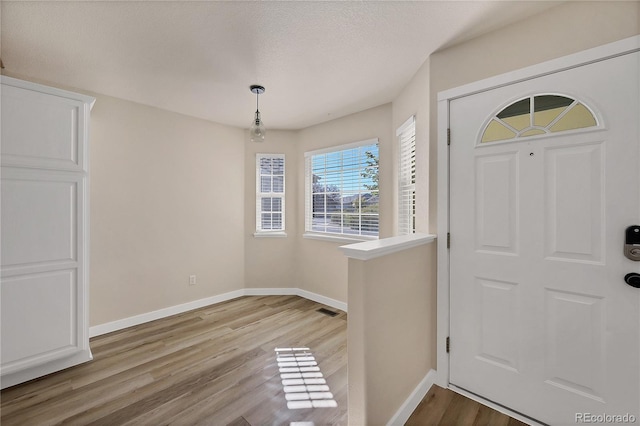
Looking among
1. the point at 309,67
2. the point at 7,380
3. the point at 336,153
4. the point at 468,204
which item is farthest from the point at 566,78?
the point at 7,380

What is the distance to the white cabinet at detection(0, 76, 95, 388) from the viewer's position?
1973 mm

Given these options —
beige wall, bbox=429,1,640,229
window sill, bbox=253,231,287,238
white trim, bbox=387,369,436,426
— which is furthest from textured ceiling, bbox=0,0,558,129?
white trim, bbox=387,369,436,426

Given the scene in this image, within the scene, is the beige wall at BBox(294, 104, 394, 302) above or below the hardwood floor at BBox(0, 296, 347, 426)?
above

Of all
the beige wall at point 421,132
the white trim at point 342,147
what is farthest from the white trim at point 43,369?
the white trim at point 342,147

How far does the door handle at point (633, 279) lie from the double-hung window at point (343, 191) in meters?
2.14

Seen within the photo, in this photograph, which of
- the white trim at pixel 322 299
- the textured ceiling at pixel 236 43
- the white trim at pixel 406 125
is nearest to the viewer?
the textured ceiling at pixel 236 43

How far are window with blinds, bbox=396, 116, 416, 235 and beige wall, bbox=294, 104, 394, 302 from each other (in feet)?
0.83

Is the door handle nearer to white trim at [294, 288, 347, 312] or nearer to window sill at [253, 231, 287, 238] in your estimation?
white trim at [294, 288, 347, 312]

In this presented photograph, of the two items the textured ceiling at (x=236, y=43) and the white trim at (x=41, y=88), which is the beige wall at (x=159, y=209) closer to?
the textured ceiling at (x=236, y=43)

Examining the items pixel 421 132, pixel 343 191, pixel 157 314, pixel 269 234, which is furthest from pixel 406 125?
pixel 157 314

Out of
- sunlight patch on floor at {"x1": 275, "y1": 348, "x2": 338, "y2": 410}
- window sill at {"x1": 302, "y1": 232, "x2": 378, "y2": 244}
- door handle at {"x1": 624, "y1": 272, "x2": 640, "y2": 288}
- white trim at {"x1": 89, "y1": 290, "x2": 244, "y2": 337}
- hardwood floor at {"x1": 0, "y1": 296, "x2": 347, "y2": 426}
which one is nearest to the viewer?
door handle at {"x1": 624, "y1": 272, "x2": 640, "y2": 288}

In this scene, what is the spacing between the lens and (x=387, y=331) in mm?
1621

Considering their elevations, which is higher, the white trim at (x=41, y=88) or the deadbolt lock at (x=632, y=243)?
the white trim at (x=41, y=88)

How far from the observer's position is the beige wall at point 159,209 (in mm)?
2951
